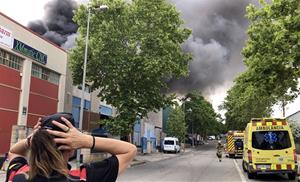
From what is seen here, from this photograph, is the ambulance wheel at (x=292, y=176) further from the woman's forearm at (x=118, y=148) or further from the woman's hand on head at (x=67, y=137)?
the woman's hand on head at (x=67, y=137)

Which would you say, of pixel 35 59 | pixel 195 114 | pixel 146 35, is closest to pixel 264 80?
pixel 146 35

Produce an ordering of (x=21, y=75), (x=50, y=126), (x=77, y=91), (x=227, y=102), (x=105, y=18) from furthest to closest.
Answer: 1. (x=227, y=102)
2. (x=77, y=91)
3. (x=105, y=18)
4. (x=21, y=75)
5. (x=50, y=126)

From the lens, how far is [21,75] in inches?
1187

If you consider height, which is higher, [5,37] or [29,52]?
[5,37]

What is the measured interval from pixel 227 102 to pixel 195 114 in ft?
63.2

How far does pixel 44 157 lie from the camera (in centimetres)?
220

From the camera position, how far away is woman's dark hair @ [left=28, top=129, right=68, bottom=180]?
7.20 ft

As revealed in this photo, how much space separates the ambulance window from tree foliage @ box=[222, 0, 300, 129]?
240cm

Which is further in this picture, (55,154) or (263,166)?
(263,166)

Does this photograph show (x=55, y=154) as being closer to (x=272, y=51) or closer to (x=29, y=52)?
(x=272, y=51)

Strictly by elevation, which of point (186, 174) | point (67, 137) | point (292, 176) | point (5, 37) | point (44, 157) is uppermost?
point (5, 37)

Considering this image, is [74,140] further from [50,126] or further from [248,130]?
[248,130]

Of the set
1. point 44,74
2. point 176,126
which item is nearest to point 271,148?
point 44,74

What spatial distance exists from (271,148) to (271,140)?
1.26 ft
